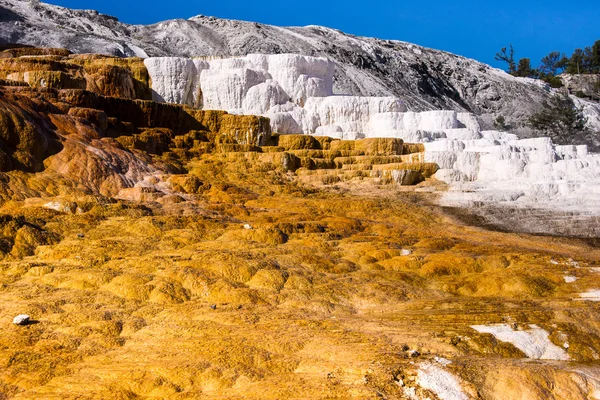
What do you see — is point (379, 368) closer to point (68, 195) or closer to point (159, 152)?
point (68, 195)

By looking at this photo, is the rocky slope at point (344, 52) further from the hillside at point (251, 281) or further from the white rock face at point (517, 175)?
the hillside at point (251, 281)

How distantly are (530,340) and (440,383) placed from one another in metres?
2.11

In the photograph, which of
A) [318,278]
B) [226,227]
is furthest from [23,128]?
[318,278]

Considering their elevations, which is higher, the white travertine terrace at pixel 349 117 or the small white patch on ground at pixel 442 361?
the white travertine terrace at pixel 349 117

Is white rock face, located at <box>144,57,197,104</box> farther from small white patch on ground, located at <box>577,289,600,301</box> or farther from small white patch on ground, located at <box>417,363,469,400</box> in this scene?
small white patch on ground, located at <box>417,363,469,400</box>

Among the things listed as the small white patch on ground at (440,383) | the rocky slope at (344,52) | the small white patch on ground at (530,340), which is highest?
the rocky slope at (344,52)

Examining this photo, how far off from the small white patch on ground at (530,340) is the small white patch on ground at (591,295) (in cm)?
194

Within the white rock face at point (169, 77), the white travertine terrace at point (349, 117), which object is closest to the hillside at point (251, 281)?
the white travertine terrace at point (349, 117)

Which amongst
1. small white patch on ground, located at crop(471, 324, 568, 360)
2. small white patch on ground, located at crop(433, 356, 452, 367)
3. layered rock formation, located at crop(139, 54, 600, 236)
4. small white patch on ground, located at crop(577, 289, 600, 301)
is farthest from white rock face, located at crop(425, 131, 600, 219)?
small white patch on ground, located at crop(433, 356, 452, 367)

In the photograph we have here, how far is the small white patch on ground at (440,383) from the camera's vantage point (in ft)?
18.1

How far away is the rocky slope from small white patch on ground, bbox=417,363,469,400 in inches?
1445

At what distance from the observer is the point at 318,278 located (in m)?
9.49

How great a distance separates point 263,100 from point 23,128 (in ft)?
40.7

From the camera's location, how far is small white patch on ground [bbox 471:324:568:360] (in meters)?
7.02
